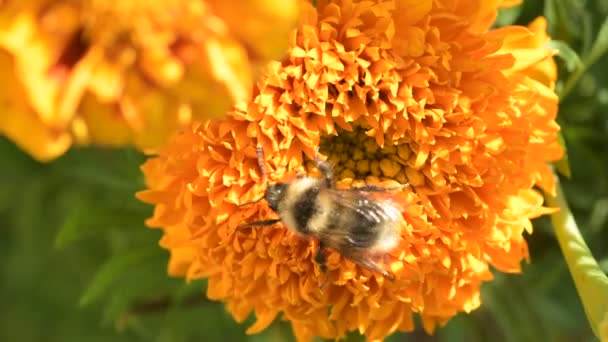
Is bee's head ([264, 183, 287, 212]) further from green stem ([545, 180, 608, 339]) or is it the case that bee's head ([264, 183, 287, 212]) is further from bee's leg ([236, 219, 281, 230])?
green stem ([545, 180, 608, 339])

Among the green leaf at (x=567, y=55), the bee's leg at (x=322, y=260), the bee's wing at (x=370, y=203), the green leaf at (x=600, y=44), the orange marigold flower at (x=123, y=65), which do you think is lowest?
the bee's leg at (x=322, y=260)

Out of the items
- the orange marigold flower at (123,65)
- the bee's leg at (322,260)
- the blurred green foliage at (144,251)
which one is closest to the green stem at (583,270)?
the blurred green foliage at (144,251)

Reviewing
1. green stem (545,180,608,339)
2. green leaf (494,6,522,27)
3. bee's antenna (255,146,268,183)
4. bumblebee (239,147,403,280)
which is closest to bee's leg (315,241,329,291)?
bumblebee (239,147,403,280)

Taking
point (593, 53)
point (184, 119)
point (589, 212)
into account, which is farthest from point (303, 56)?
point (589, 212)

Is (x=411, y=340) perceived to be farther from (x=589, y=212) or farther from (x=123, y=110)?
(x=123, y=110)

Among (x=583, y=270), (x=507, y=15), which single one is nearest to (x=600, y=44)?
(x=507, y=15)

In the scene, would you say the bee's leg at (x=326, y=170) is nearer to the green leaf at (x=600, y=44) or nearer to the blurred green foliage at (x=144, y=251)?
the blurred green foliage at (x=144, y=251)
